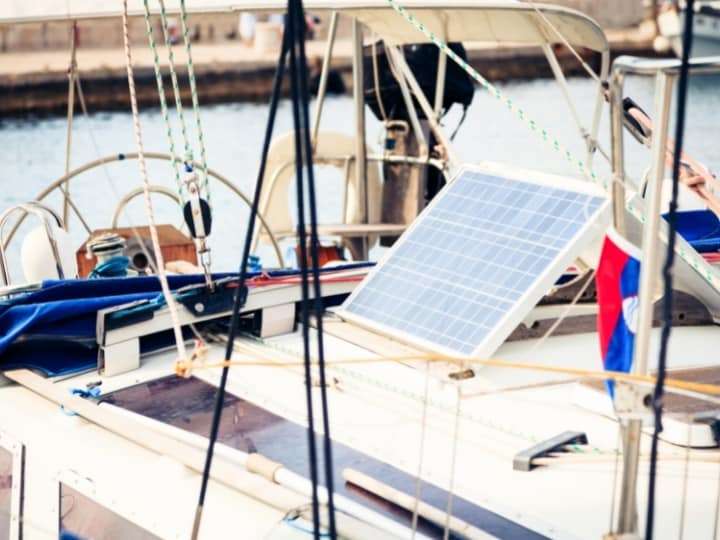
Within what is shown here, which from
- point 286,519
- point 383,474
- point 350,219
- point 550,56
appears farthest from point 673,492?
point 350,219

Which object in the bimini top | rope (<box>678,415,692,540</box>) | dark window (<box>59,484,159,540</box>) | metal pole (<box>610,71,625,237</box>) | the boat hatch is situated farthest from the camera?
the bimini top

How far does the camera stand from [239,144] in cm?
3519

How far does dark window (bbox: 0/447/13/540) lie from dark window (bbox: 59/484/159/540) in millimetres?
372

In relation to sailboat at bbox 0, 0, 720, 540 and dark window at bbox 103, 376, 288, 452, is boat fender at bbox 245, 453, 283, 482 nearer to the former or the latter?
sailboat at bbox 0, 0, 720, 540

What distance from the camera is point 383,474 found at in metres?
4.94

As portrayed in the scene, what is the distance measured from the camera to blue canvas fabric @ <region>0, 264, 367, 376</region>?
621cm

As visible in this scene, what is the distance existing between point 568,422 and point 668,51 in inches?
1648

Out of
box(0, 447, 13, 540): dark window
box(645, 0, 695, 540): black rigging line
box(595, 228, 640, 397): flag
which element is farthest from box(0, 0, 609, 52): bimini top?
box(645, 0, 695, 540): black rigging line

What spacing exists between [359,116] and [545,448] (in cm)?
732

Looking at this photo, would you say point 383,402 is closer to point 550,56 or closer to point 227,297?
point 227,297

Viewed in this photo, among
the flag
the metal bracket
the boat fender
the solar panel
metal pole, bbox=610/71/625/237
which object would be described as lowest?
the boat fender

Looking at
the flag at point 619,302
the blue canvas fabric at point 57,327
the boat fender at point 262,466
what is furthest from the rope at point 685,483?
the blue canvas fabric at point 57,327

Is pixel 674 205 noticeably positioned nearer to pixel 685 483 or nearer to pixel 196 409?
pixel 685 483

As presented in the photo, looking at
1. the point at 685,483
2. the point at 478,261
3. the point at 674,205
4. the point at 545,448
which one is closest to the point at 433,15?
the point at 478,261
